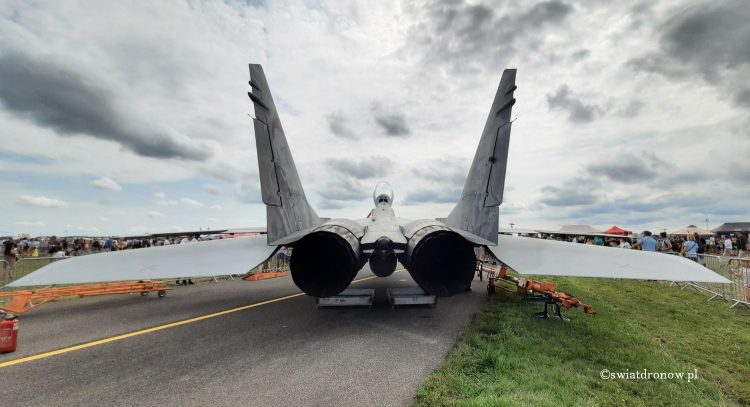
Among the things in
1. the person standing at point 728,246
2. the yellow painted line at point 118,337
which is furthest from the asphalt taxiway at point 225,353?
the person standing at point 728,246

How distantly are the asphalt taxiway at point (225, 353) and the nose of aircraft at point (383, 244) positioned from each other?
56.0 inches

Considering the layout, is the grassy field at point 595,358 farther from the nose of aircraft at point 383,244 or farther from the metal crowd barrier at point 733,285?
the nose of aircraft at point 383,244

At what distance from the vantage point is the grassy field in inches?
132

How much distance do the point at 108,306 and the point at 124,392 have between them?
18.4ft

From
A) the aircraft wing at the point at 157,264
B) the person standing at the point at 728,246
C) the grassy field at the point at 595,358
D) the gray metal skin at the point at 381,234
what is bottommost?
the grassy field at the point at 595,358

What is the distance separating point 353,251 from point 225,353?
7.65ft

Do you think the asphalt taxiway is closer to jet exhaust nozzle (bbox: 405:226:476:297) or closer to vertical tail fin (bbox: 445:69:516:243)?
jet exhaust nozzle (bbox: 405:226:476:297)

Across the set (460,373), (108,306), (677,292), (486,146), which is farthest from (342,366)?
(677,292)

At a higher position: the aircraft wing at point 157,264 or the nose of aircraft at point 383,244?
the nose of aircraft at point 383,244

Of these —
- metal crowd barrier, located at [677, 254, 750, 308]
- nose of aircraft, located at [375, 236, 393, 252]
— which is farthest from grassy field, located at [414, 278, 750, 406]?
nose of aircraft, located at [375, 236, 393, 252]

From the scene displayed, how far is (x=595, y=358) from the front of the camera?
14.4 ft

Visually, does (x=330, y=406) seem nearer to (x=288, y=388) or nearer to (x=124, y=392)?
(x=288, y=388)

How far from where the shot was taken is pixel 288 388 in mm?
3529

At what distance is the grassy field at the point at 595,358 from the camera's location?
335cm
